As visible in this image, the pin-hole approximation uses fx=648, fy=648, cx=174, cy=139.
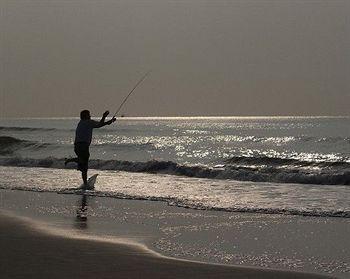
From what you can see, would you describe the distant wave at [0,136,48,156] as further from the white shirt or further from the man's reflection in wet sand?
the man's reflection in wet sand

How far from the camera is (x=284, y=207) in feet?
37.1

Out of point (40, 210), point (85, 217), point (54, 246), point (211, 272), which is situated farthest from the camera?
point (40, 210)

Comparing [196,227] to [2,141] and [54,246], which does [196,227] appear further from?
[2,141]

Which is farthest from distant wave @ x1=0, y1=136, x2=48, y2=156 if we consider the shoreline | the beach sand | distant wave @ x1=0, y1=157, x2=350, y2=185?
the shoreline

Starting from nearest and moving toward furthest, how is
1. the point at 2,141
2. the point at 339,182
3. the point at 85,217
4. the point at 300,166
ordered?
the point at 85,217 < the point at 339,182 < the point at 300,166 < the point at 2,141

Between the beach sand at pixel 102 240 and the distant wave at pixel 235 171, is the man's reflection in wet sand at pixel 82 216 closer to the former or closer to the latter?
the beach sand at pixel 102 240

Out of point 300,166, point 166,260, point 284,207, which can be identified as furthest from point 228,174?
point 166,260

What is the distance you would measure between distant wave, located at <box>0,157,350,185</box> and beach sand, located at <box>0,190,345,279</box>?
7977 millimetres

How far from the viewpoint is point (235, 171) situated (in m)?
Result: 20.3

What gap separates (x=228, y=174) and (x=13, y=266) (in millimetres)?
14273

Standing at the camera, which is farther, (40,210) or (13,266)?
(40,210)

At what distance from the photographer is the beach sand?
6.29 m

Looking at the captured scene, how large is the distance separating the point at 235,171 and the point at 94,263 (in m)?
13.9

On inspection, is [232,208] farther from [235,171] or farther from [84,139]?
[235,171]
